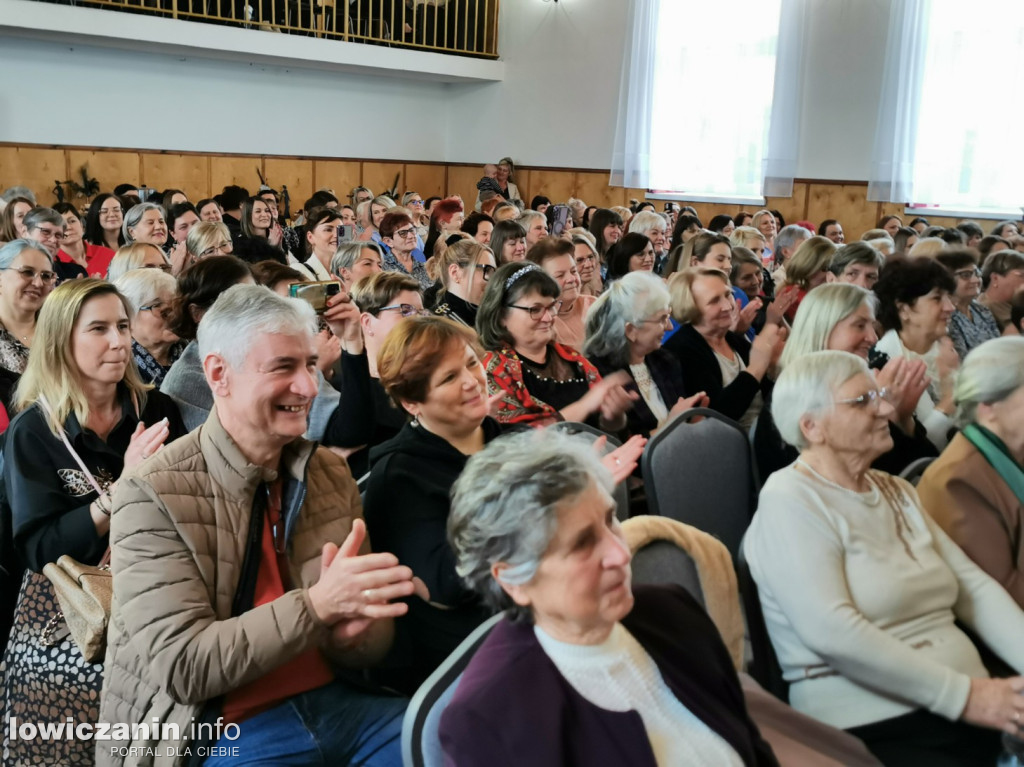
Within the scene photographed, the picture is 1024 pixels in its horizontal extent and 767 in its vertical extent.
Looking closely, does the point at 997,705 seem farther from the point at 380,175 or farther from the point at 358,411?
the point at 380,175

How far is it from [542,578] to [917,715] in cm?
99

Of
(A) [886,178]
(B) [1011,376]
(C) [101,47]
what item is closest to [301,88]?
(C) [101,47]

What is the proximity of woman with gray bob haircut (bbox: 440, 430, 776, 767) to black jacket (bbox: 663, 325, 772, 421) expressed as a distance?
2.09 metres

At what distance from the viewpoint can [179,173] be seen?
498 inches

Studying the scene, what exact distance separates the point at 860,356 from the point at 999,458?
33.4 inches

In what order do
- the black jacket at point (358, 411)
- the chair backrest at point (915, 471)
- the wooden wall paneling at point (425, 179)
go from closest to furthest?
the chair backrest at point (915, 471) → the black jacket at point (358, 411) → the wooden wall paneling at point (425, 179)

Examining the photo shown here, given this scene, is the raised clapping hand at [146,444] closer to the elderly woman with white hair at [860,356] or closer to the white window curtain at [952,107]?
the elderly woman with white hair at [860,356]

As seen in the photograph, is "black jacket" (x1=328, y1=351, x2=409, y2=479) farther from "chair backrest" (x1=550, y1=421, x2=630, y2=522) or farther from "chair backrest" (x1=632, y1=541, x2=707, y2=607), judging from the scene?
"chair backrest" (x1=632, y1=541, x2=707, y2=607)

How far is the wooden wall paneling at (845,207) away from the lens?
445 inches

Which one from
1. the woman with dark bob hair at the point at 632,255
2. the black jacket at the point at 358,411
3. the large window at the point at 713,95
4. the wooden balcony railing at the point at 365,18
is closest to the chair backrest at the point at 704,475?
the black jacket at the point at 358,411

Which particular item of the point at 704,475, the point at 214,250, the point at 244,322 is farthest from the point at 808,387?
the point at 214,250

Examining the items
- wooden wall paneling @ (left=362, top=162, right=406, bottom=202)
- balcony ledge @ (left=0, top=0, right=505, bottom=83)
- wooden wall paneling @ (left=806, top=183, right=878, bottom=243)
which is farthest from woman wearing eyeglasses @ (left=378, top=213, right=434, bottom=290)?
wooden wall paneling @ (left=362, top=162, right=406, bottom=202)

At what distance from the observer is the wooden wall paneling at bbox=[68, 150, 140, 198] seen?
11.7 m

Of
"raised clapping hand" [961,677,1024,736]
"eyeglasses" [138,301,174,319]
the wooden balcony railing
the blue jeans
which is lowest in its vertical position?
the blue jeans
